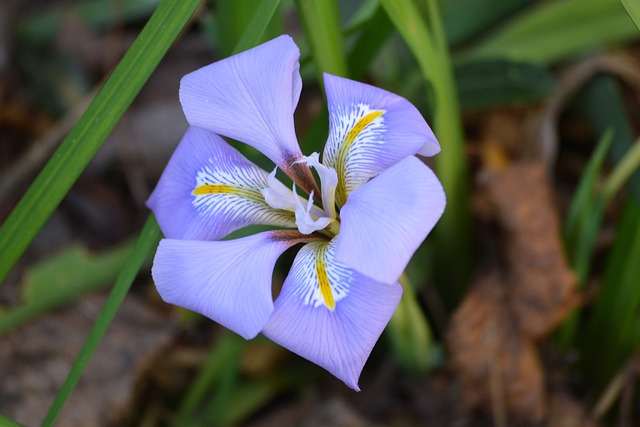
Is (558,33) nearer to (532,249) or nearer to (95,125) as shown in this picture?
(532,249)

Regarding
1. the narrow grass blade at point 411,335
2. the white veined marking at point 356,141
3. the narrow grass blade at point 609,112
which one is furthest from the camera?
the narrow grass blade at point 609,112

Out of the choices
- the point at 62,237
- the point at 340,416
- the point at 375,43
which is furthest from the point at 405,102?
the point at 62,237

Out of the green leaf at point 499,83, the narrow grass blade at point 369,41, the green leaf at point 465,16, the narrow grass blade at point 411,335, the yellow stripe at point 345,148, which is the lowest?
the narrow grass blade at point 411,335

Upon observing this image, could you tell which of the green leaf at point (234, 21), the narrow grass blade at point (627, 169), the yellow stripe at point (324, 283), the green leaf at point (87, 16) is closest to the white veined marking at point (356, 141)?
the yellow stripe at point (324, 283)

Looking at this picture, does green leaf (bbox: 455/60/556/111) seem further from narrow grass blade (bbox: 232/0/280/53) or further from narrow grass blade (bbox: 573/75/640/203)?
narrow grass blade (bbox: 232/0/280/53)

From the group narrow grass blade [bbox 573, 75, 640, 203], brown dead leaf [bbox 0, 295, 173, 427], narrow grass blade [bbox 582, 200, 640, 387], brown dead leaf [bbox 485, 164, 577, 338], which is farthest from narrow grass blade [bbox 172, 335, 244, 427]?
narrow grass blade [bbox 573, 75, 640, 203]

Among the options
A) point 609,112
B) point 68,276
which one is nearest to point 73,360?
point 68,276

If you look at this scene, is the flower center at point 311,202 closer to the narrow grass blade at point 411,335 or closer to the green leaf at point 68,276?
the narrow grass blade at point 411,335

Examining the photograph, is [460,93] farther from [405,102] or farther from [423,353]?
[405,102]

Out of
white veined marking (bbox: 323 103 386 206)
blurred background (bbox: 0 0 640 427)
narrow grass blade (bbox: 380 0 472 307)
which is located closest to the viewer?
white veined marking (bbox: 323 103 386 206)
